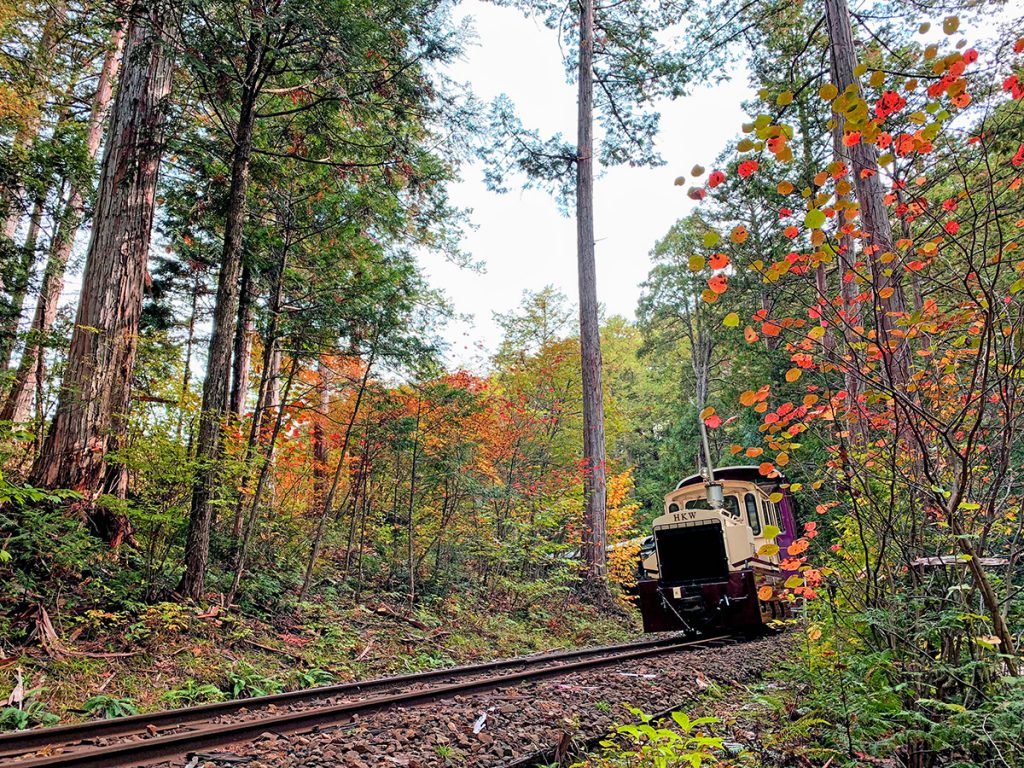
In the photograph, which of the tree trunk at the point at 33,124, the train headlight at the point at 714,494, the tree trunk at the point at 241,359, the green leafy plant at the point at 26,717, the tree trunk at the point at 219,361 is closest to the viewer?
the green leafy plant at the point at 26,717

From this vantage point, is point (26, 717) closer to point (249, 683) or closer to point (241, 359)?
point (249, 683)

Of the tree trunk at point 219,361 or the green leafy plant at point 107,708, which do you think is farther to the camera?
the tree trunk at point 219,361

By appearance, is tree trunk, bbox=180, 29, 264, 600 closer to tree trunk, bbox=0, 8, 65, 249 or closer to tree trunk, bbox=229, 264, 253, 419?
tree trunk, bbox=229, 264, 253, 419

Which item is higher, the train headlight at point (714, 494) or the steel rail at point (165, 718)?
the train headlight at point (714, 494)

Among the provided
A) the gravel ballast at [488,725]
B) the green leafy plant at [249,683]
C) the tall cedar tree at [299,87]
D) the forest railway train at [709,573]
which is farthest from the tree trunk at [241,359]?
the gravel ballast at [488,725]

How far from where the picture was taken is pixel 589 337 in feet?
43.8

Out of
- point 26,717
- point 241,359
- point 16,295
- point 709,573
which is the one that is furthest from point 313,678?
point 16,295

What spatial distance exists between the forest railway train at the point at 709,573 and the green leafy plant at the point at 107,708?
7473mm

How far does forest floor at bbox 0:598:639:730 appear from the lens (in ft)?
15.2

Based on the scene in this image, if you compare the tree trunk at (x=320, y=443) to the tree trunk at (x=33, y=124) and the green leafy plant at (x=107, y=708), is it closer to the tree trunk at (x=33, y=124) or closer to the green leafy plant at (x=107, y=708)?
the tree trunk at (x=33, y=124)

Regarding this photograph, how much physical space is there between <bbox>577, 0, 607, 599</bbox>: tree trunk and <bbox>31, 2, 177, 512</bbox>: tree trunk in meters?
8.45

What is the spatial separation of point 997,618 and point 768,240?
1875 cm

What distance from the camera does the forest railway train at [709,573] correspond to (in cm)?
909

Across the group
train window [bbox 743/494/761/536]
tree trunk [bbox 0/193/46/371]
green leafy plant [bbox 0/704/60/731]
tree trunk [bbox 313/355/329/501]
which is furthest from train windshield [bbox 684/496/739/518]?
tree trunk [bbox 0/193/46/371]
